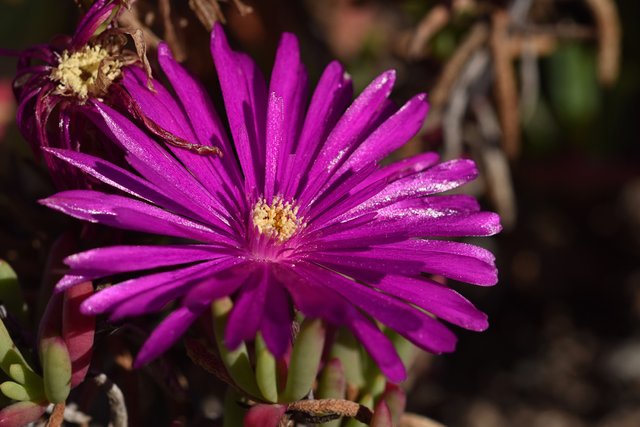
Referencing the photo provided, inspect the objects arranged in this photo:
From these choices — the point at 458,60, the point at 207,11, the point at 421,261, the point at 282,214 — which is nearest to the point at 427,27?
the point at 458,60

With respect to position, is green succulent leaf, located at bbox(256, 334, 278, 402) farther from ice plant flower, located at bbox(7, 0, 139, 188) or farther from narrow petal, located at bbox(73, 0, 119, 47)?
narrow petal, located at bbox(73, 0, 119, 47)

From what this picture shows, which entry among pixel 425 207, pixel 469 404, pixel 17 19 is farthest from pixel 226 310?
pixel 17 19

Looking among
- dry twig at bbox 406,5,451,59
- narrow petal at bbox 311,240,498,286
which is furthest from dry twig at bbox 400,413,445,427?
dry twig at bbox 406,5,451,59

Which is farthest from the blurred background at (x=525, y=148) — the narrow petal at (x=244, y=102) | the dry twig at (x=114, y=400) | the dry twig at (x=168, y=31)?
the dry twig at (x=114, y=400)

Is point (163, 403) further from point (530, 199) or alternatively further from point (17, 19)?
point (530, 199)

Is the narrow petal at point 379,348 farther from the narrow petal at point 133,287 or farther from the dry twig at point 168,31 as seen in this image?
the dry twig at point 168,31

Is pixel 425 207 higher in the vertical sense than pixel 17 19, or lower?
lower
